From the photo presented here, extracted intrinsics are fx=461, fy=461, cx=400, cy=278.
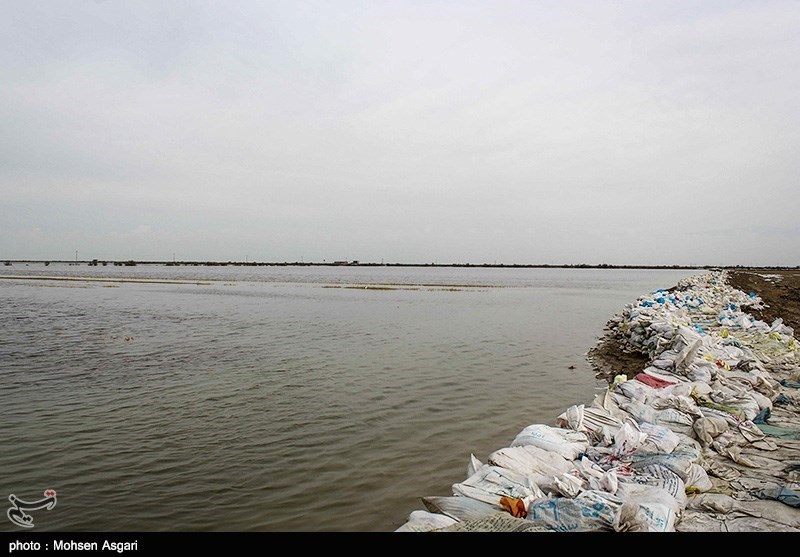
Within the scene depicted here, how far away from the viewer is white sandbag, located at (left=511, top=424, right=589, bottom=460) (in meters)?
3.47

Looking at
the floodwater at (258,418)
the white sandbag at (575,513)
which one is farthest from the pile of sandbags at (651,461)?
the floodwater at (258,418)

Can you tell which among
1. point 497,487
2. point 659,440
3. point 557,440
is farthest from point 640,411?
point 497,487

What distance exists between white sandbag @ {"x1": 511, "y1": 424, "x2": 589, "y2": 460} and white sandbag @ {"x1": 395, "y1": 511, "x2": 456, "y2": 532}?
1.24m

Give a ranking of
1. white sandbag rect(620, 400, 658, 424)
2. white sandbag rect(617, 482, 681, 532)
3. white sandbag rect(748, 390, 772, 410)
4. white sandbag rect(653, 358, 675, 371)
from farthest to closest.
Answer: white sandbag rect(653, 358, 675, 371) → white sandbag rect(748, 390, 772, 410) → white sandbag rect(620, 400, 658, 424) → white sandbag rect(617, 482, 681, 532)

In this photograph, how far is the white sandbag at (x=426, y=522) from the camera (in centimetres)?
243

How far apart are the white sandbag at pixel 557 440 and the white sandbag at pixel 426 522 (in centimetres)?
124

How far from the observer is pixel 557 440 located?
3561mm

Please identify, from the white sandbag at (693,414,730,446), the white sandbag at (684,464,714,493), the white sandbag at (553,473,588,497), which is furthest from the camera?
the white sandbag at (693,414,730,446)

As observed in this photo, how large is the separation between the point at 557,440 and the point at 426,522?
153cm

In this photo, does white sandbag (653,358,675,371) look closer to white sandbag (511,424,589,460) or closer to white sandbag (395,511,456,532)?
white sandbag (511,424,589,460)

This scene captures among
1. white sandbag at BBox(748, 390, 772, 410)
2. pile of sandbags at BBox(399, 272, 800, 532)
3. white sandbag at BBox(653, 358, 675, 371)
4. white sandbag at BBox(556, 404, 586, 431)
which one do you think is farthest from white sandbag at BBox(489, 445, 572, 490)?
white sandbag at BBox(653, 358, 675, 371)

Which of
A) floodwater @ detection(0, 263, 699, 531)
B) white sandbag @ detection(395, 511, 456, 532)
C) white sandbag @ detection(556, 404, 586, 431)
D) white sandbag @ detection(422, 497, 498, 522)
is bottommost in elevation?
floodwater @ detection(0, 263, 699, 531)

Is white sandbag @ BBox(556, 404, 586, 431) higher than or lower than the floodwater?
higher

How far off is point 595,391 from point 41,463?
20.5 ft
